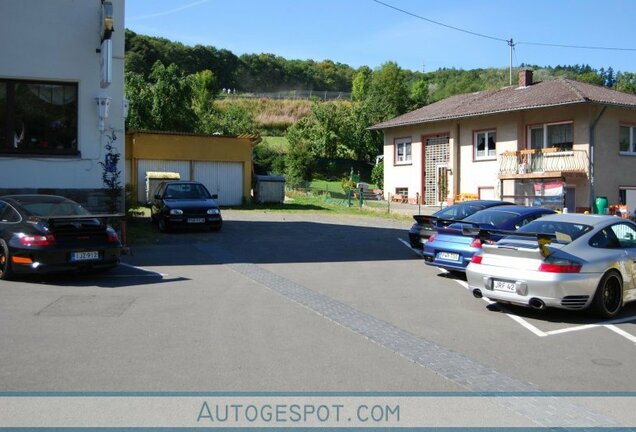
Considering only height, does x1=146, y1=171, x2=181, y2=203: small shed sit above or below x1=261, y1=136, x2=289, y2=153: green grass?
below

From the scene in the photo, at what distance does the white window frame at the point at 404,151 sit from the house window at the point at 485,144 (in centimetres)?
554

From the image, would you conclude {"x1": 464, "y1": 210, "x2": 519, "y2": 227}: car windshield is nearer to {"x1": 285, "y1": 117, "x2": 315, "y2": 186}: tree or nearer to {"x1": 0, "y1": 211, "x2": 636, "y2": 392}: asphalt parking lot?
{"x1": 0, "y1": 211, "x2": 636, "y2": 392}: asphalt parking lot

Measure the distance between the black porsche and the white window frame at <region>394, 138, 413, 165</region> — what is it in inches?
1199

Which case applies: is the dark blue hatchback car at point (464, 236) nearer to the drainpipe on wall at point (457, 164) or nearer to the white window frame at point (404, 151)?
the drainpipe on wall at point (457, 164)

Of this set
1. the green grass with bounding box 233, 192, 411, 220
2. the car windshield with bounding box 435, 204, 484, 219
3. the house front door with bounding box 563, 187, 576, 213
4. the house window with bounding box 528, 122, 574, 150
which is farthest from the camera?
the house window with bounding box 528, 122, 574, 150

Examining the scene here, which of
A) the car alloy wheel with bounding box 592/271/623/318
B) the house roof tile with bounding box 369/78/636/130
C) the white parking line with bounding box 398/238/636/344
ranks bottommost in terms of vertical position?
the white parking line with bounding box 398/238/636/344

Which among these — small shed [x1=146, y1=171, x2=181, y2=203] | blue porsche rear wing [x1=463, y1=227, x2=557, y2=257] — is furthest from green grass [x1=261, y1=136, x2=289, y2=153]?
blue porsche rear wing [x1=463, y1=227, x2=557, y2=257]

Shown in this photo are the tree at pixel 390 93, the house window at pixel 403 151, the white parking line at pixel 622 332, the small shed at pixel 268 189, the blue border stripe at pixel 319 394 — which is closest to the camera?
the blue border stripe at pixel 319 394

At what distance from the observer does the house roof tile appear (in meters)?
28.9

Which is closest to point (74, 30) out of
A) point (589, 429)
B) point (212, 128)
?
point (589, 429)

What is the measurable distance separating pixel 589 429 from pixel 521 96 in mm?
30666

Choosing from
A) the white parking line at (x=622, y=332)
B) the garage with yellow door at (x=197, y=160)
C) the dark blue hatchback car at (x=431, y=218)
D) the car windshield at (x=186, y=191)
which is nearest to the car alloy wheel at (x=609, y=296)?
the white parking line at (x=622, y=332)

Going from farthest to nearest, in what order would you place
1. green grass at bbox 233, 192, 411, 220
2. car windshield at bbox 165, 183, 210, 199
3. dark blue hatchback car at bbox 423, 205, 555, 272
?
green grass at bbox 233, 192, 411, 220 → car windshield at bbox 165, 183, 210, 199 → dark blue hatchback car at bbox 423, 205, 555, 272

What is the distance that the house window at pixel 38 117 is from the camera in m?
15.3
